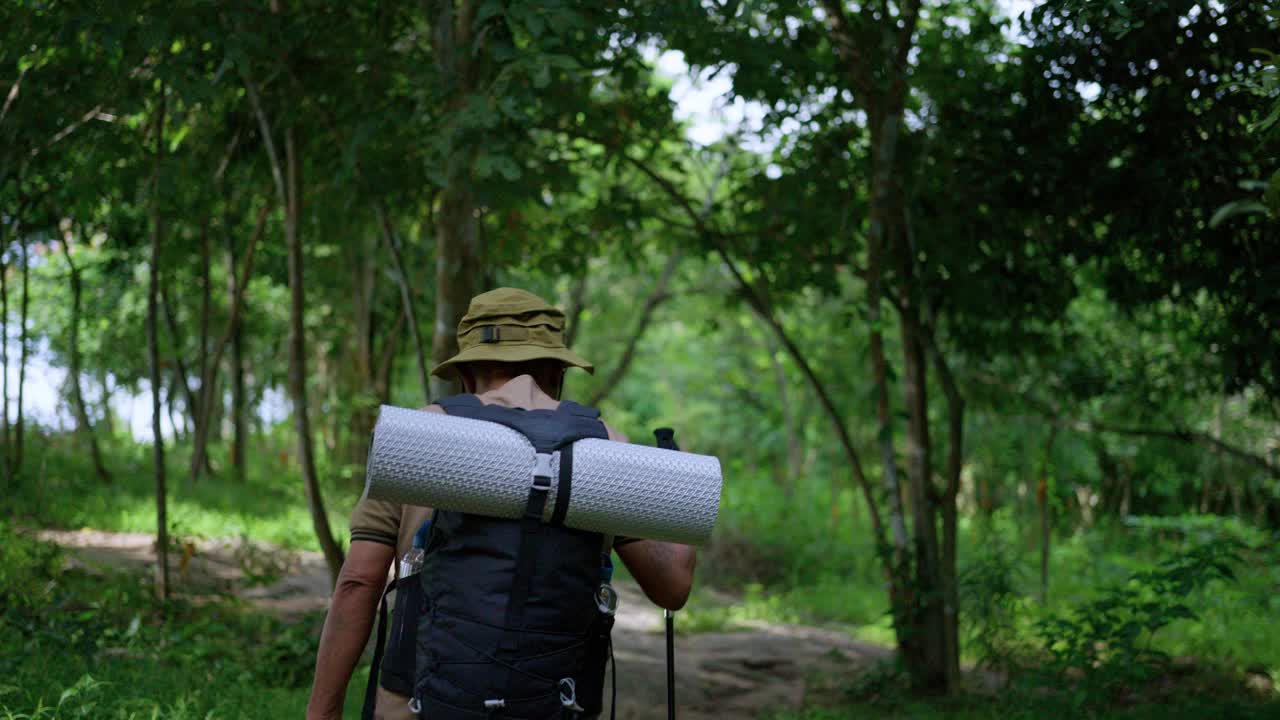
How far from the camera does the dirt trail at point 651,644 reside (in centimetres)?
820

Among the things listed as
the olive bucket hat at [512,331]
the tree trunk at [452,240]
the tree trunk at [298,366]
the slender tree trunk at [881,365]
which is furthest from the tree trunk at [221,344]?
the olive bucket hat at [512,331]

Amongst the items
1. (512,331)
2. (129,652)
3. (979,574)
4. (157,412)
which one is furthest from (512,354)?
(157,412)

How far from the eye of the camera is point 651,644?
33.8 ft

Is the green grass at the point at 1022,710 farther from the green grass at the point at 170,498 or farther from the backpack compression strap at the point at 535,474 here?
the backpack compression strap at the point at 535,474

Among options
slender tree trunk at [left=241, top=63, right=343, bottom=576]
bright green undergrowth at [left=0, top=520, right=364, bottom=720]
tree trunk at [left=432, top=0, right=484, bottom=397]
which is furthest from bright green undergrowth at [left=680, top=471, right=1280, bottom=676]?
bright green undergrowth at [left=0, top=520, right=364, bottom=720]

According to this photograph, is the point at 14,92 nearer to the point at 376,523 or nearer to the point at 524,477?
the point at 376,523

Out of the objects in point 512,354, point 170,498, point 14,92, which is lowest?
point 170,498

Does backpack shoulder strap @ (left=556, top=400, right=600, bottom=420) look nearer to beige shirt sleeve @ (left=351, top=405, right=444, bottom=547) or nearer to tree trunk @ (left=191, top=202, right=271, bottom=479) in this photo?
beige shirt sleeve @ (left=351, top=405, right=444, bottom=547)

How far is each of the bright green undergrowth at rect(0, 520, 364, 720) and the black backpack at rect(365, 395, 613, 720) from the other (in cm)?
243

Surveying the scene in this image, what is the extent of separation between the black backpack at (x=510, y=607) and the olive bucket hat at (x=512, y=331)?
26 cm

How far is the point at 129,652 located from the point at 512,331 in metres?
4.95

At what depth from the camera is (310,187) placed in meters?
9.88

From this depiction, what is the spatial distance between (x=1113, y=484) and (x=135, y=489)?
625 inches

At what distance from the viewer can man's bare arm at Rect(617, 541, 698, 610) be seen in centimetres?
287
